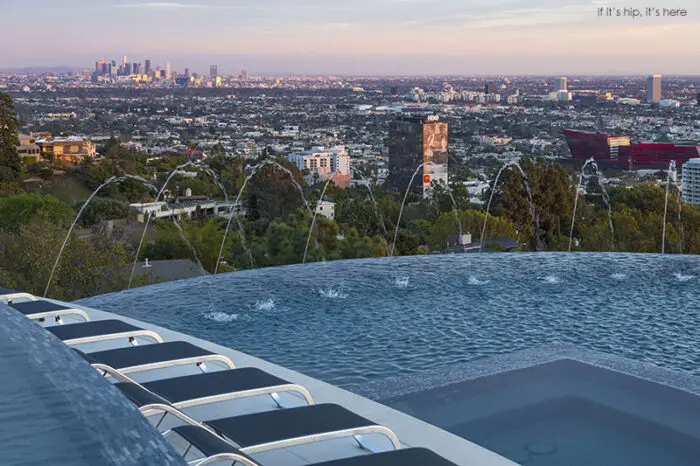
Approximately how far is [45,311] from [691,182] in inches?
1501

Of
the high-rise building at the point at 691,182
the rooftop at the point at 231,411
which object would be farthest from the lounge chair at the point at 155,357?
the high-rise building at the point at 691,182

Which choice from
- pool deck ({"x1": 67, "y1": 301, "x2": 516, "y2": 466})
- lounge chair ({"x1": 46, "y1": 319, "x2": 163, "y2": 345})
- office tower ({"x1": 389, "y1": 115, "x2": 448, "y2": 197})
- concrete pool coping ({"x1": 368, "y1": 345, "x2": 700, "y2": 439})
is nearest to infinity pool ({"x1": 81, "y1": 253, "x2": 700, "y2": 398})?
concrete pool coping ({"x1": 368, "y1": 345, "x2": 700, "y2": 439})

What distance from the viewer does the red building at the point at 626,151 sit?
64.2 meters

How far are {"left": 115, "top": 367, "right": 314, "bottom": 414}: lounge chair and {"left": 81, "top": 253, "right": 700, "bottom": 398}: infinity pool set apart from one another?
113 inches

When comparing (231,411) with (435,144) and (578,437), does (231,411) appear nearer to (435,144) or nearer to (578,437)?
(578,437)

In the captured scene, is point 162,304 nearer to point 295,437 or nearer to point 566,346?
point 566,346

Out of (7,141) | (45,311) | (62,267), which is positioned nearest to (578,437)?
(45,311)

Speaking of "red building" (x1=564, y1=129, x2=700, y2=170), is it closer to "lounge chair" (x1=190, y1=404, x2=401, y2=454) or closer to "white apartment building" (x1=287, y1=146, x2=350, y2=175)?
"white apartment building" (x1=287, y1=146, x2=350, y2=175)

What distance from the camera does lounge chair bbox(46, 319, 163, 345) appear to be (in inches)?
247

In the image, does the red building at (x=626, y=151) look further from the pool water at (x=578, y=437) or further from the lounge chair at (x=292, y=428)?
the lounge chair at (x=292, y=428)

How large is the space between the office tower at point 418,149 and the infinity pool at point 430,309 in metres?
43.0

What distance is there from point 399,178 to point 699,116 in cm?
5917

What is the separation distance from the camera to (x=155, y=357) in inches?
226

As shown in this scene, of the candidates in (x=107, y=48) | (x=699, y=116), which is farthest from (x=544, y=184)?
(x=699, y=116)
